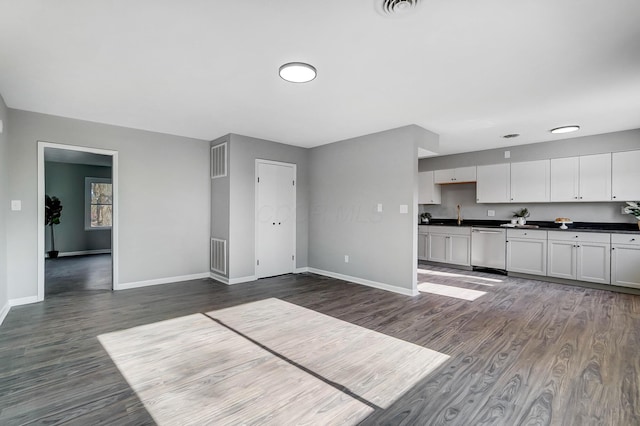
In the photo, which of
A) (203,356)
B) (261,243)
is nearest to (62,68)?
(203,356)

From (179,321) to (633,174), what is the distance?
6.64 meters

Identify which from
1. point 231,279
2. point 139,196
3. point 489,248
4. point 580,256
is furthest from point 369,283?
point 139,196

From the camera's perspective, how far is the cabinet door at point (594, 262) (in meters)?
4.59

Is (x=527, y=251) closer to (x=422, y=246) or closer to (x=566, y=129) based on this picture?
(x=422, y=246)

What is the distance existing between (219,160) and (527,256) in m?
5.65

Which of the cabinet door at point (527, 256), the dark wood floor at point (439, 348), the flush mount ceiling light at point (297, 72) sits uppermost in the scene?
the flush mount ceiling light at point (297, 72)

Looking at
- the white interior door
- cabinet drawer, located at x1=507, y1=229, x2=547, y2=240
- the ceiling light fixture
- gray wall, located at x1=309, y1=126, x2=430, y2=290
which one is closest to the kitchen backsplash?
cabinet drawer, located at x1=507, y1=229, x2=547, y2=240

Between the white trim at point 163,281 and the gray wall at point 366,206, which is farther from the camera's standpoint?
the white trim at point 163,281

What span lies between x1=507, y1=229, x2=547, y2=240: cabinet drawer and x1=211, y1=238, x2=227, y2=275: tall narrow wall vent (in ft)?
16.7

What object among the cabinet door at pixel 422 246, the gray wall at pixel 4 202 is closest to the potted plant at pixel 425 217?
the cabinet door at pixel 422 246

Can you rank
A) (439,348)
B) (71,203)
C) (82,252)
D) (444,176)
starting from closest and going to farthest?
Answer: (439,348) → (444,176) → (71,203) → (82,252)

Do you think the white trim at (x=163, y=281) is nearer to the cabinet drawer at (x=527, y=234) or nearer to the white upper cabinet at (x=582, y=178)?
the cabinet drawer at (x=527, y=234)

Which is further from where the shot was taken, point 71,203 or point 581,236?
point 71,203

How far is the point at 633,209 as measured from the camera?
15.2 ft
